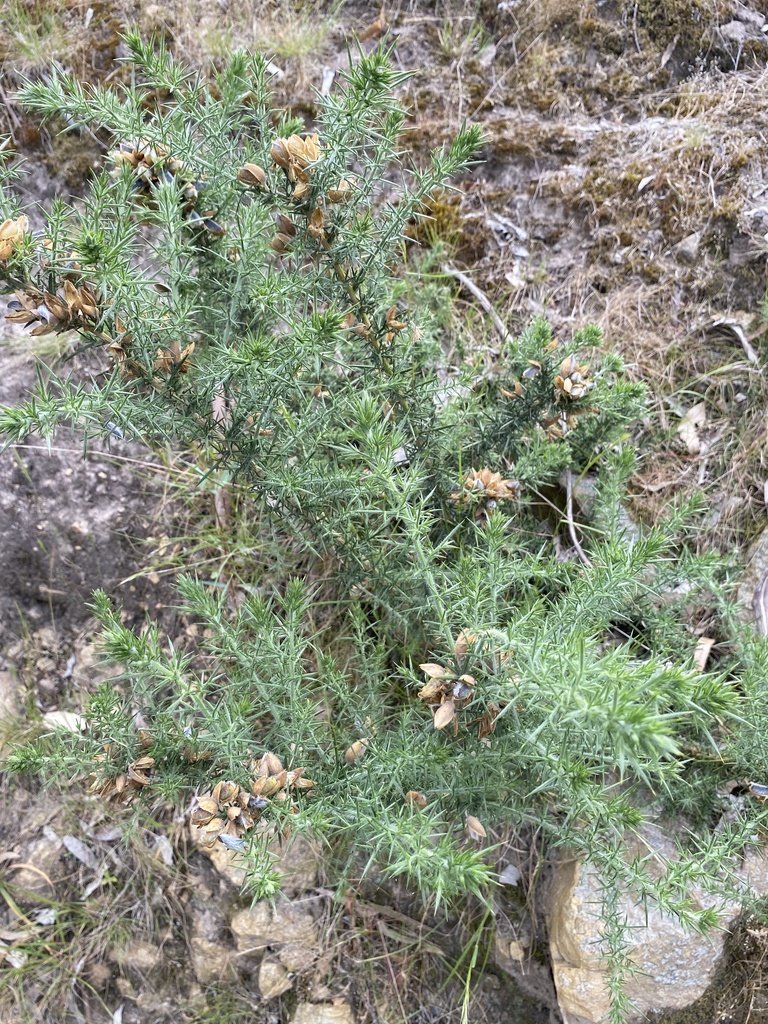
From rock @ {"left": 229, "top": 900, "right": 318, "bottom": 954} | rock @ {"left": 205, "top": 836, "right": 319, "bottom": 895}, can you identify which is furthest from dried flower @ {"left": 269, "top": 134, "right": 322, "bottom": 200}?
rock @ {"left": 229, "top": 900, "right": 318, "bottom": 954}

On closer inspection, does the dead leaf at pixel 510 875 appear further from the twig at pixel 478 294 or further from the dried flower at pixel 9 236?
the dried flower at pixel 9 236

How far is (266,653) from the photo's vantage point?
2256 millimetres

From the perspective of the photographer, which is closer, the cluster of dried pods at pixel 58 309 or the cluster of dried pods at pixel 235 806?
the cluster of dried pods at pixel 58 309

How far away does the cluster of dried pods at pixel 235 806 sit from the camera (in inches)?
69.0

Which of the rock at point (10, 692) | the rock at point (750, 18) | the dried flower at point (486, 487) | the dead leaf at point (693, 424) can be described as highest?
the rock at point (750, 18)

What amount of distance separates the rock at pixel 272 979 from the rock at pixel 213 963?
0.15 meters

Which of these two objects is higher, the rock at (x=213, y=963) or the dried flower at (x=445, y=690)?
the dried flower at (x=445, y=690)

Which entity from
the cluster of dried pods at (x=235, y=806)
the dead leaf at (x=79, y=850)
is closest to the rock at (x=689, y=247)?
the cluster of dried pods at (x=235, y=806)

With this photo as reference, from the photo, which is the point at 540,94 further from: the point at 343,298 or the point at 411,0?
the point at 343,298

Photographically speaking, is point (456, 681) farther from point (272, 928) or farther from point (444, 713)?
point (272, 928)

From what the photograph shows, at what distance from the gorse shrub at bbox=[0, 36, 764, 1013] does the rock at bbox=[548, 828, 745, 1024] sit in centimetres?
38

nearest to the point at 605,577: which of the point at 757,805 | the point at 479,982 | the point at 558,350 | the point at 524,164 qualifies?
the point at 558,350

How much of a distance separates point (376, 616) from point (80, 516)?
160 centimetres

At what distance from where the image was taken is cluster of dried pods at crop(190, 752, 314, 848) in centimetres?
175
